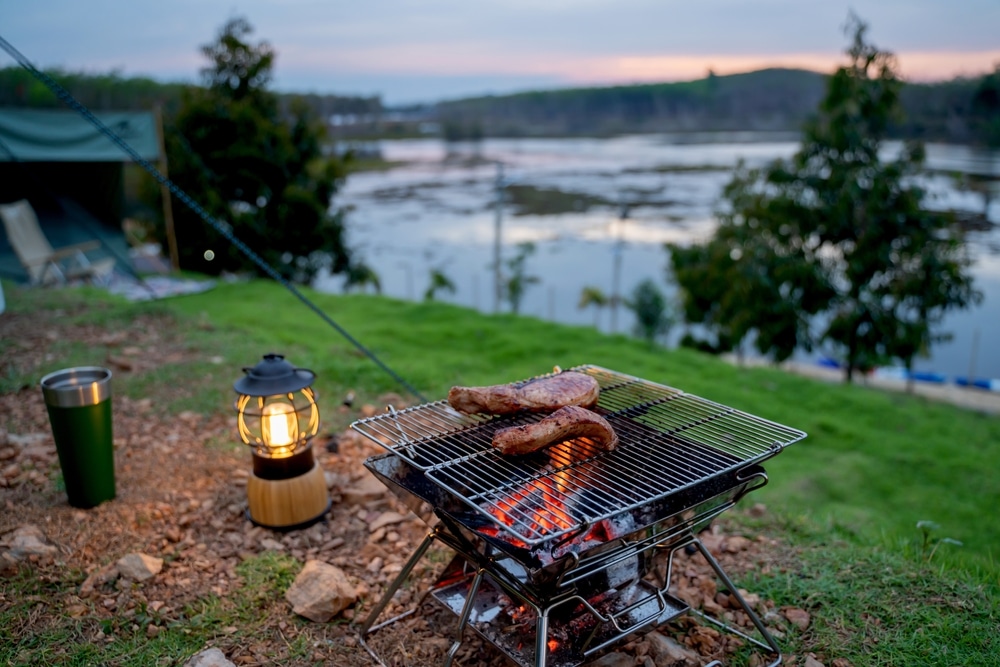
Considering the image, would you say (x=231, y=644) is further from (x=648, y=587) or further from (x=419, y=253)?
(x=419, y=253)

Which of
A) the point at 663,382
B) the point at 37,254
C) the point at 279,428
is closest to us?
the point at 279,428

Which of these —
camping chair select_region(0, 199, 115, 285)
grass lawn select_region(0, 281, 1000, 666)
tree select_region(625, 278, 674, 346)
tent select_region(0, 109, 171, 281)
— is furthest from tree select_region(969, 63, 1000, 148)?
camping chair select_region(0, 199, 115, 285)

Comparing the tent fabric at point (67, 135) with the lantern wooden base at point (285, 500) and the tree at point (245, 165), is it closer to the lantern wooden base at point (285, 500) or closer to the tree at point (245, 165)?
the tree at point (245, 165)

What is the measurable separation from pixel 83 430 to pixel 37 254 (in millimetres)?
9937

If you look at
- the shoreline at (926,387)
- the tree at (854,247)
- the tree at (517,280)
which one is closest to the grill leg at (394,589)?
the tree at (854,247)

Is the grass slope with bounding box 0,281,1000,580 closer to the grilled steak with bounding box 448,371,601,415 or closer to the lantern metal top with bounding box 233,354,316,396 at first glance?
the lantern metal top with bounding box 233,354,316,396

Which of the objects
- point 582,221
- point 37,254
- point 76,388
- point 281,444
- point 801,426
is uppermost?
point 76,388

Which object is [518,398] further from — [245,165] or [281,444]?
[245,165]

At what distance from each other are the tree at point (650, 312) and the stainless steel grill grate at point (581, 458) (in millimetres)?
23059

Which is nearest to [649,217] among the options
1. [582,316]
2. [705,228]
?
[705,228]

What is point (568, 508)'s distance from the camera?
2420 millimetres

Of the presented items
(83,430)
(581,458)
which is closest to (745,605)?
(581,458)

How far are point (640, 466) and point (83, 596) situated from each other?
2657 millimetres

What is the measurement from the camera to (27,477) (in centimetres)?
434
